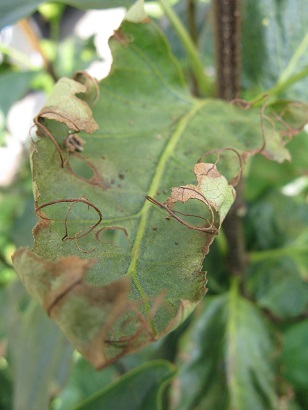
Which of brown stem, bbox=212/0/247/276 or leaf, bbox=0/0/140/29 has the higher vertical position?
leaf, bbox=0/0/140/29

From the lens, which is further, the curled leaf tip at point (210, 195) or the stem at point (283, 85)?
the stem at point (283, 85)

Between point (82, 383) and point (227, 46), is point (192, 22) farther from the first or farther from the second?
point (82, 383)

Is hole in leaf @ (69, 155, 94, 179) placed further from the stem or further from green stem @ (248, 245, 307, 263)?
green stem @ (248, 245, 307, 263)

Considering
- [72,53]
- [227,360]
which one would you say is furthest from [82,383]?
[72,53]

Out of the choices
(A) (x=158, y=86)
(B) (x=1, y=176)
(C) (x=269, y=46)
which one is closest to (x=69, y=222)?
(A) (x=158, y=86)

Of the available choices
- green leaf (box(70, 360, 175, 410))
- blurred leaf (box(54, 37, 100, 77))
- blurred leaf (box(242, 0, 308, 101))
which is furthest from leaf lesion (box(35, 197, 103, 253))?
blurred leaf (box(54, 37, 100, 77))

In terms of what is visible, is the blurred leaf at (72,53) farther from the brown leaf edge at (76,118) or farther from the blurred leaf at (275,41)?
the brown leaf edge at (76,118)

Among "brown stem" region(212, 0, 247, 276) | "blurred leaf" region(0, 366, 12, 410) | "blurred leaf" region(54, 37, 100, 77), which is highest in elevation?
"brown stem" region(212, 0, 247, 276)

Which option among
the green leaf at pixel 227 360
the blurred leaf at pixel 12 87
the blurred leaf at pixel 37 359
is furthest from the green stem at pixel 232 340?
the blurred leaf at pixel 12 87

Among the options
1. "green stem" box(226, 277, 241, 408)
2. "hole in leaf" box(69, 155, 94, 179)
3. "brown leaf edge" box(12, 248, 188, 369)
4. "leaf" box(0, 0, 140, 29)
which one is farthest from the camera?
"green stem" box(226, 277, 241, 408)
